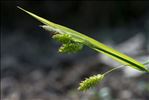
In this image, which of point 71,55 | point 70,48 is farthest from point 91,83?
point 71,55

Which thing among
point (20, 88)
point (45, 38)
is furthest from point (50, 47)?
point (20, 88)

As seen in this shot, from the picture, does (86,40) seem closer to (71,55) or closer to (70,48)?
(70,48)

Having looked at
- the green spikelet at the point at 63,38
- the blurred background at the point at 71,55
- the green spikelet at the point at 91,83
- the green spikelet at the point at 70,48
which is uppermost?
the blurred background at the point at 71,55

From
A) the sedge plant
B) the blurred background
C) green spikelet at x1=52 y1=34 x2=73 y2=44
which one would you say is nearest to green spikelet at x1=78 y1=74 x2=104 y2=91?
the sedge plant

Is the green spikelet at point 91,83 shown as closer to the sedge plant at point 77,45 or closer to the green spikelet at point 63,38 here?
the sedge plant at point 77,45

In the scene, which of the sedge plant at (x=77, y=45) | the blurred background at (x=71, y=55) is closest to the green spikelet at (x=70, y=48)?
the sedge plant at (x=77, y=45)

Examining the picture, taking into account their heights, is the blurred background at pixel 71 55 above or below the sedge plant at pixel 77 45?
above
